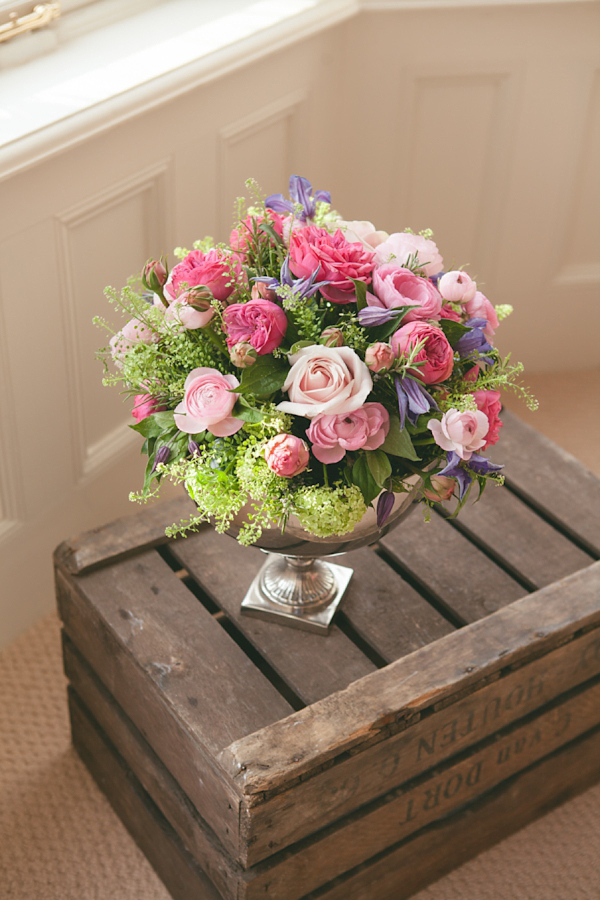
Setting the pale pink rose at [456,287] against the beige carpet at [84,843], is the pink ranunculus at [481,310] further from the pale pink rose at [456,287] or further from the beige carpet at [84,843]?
the beige carpet at [84,843]

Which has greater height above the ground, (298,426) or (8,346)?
(298,426)

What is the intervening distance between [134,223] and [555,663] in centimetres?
→ 92

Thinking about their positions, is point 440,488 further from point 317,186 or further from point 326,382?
point 317,186

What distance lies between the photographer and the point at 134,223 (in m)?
1.56

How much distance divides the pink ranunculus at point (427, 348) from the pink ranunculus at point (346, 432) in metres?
0.06

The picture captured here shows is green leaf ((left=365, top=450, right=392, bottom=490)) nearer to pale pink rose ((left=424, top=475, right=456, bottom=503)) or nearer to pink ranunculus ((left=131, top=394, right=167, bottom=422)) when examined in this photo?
pale pink rose ((left=424, top=475, right=456, bottom=503))

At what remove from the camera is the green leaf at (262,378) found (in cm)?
95

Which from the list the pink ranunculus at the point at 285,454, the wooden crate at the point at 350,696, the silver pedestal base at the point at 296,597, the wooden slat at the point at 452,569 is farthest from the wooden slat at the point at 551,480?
the pink ranunculus at the point at 285,454

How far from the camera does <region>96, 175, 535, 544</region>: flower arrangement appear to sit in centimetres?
93

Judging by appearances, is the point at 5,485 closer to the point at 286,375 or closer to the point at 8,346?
the point at 8,346

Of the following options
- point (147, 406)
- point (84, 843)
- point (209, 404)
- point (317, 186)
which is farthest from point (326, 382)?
point (317, 186)

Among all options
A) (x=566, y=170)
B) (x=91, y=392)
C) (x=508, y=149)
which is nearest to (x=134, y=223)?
(x=91, y=392)

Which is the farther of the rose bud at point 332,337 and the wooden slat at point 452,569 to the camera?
the wooden slat at point 452,569

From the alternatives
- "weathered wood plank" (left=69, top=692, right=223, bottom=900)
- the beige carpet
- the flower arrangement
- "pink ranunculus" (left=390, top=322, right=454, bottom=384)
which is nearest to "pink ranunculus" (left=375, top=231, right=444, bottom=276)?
the flower arrangement
